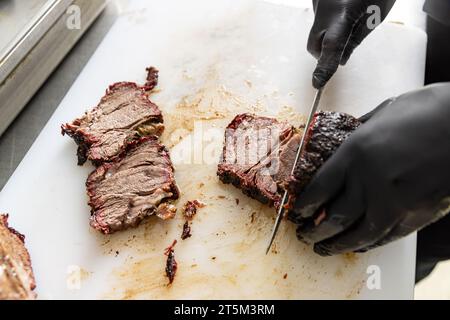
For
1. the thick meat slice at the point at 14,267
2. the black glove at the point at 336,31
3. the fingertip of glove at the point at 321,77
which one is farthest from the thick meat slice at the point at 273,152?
the thick meat slice at the point at 14,267

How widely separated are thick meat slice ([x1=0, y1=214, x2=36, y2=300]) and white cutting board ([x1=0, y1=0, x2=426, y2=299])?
0.08m

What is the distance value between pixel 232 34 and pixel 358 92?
3.69ft

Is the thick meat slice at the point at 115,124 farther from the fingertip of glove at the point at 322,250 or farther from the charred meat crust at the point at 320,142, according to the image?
the fingertip of glove at the point at 322,250

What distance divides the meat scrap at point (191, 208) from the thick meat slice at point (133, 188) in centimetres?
9

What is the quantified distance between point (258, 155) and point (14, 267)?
1.62 m

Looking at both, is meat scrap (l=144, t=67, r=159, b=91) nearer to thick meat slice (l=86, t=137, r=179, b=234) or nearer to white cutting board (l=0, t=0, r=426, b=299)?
white cutting board (l=0, t=0, r=426, b=299)

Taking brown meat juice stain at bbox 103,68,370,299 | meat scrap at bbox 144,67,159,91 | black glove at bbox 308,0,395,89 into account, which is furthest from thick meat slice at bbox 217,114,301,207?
meat scrap at bbox 144,67,159,91

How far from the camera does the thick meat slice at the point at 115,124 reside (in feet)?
10.6

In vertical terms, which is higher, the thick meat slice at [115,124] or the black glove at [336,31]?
the black glove at [336,31]

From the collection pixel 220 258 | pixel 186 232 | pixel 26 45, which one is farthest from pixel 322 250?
pixel 26 45

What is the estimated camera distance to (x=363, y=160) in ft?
7.91
